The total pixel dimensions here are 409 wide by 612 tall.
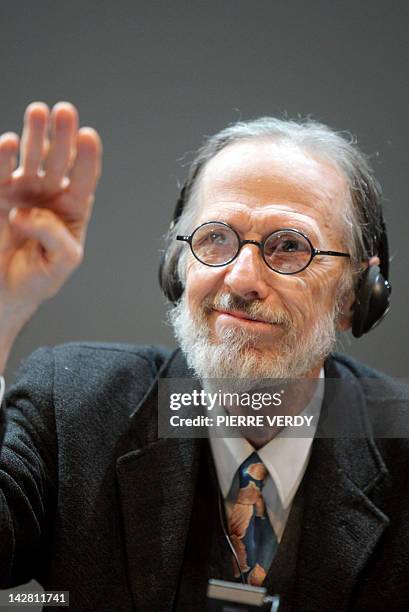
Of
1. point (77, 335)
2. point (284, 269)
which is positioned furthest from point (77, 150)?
point (77, 335)

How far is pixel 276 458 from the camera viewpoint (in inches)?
48.3

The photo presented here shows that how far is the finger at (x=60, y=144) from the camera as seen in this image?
0.72m

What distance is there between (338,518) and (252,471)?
0.17 metres

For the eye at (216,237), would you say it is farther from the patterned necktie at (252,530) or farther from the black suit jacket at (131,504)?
the patterned necktie at (252,530)

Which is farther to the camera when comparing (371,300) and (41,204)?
(371,300)

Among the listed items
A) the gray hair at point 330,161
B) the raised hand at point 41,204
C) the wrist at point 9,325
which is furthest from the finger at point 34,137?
the gray hair at point 330,161

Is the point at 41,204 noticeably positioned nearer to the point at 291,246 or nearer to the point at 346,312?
the point at 291,246

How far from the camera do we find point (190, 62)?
54.4 inches

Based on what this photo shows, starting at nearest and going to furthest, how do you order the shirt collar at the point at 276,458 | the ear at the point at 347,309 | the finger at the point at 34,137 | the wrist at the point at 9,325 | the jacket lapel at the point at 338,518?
the finger at the point at 34,137 → the wrist at the point at 9,325 → the jacket lapel at the point at 338,518 → the shirt collar at the point at 276,458 → the ear at the point at 347,309

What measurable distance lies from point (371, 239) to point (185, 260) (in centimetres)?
37

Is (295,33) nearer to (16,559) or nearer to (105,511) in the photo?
(105,511)

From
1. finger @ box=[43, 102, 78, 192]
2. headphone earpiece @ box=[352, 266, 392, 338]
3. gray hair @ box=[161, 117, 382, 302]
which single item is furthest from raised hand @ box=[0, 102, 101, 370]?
headphone earpiece @ box=[352, 266, 392, 338]

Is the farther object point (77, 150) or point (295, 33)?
point (295, 33)

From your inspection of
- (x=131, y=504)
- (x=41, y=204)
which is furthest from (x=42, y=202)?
(x=131, y=504)
